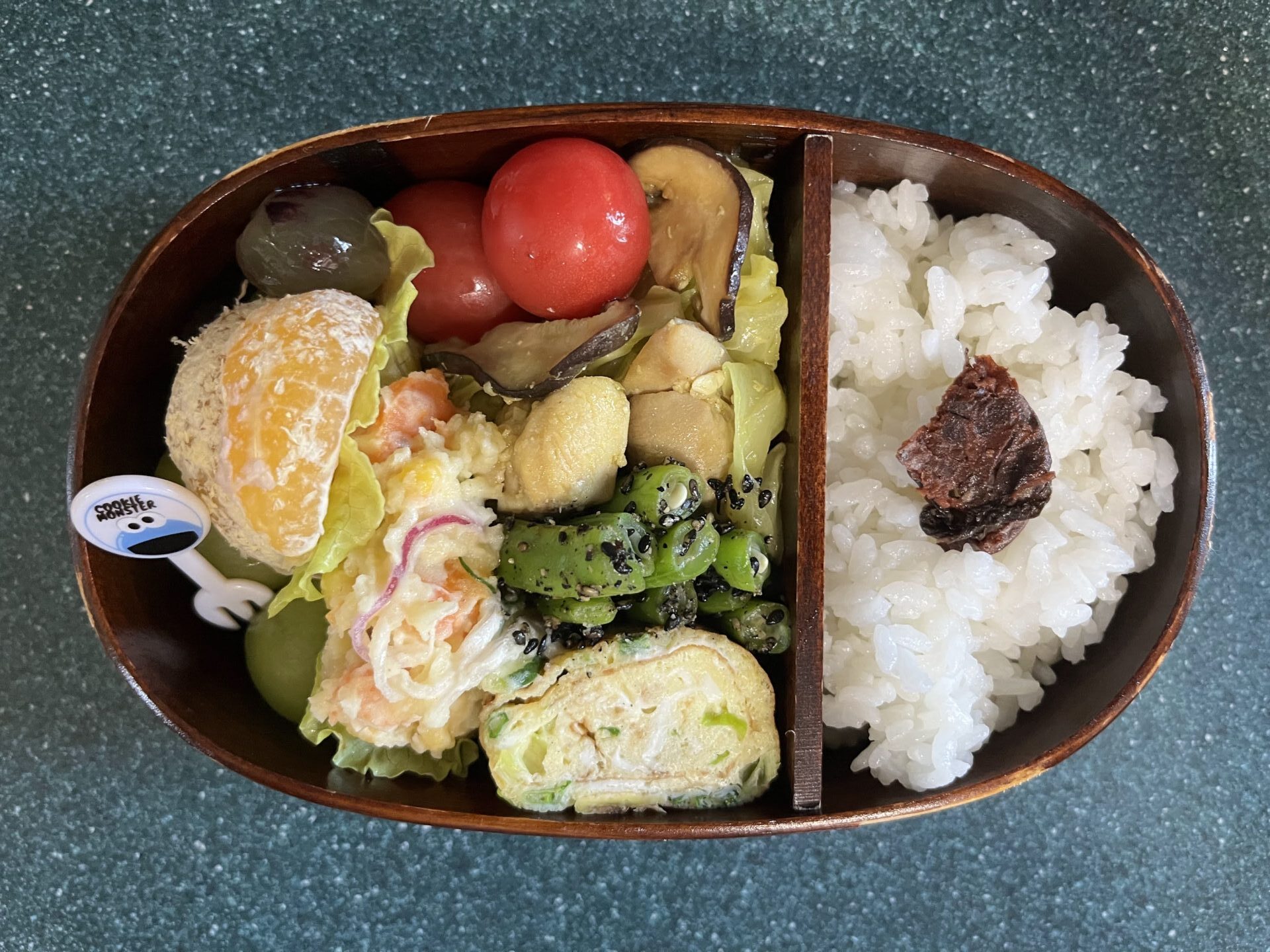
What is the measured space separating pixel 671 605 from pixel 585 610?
149 millimetres

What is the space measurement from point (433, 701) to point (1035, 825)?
147 centimetres

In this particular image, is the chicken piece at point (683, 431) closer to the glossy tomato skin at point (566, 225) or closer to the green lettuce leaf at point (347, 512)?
the glossy tomato skin at point (566, 225)

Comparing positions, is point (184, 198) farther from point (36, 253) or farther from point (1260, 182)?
point (1260, 182)

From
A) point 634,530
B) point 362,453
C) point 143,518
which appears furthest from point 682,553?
point 143,518

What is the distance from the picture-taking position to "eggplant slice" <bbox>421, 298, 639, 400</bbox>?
158 centimetres

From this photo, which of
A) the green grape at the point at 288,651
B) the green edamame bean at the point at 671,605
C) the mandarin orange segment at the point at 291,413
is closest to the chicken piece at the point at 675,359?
the green edamame bean at the point at 671,605

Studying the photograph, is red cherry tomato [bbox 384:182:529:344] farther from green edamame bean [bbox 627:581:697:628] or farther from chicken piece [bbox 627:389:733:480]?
green edamame bean [bbox 627:581:697:628]

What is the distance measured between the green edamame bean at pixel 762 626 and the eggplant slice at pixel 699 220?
487mm

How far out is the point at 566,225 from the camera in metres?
1.57

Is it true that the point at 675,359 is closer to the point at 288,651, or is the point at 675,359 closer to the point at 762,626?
the point at 762,626

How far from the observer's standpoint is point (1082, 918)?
218cm

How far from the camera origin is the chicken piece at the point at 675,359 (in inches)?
62.2

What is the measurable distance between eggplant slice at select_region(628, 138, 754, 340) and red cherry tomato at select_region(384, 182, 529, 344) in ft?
1.02

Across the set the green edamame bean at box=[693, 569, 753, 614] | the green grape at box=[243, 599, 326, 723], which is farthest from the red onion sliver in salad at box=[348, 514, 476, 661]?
the green edamame bean at box=[693, 569, 753, 614]
